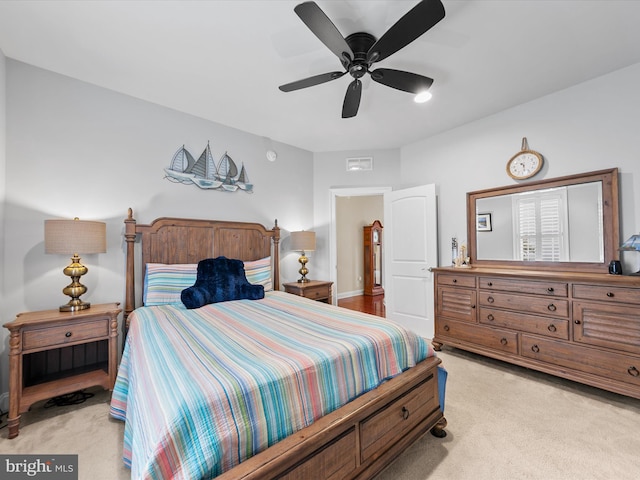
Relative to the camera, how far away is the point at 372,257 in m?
6.79

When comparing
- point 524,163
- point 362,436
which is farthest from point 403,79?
point 362,436

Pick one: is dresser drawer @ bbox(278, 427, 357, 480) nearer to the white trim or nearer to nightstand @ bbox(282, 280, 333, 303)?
nightstand @ bbox(282, 280, 333, 303)

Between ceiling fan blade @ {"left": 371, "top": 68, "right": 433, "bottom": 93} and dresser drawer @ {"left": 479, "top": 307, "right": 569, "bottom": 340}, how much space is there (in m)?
2.27

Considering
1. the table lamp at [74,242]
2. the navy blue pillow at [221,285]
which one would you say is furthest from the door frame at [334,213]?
the table lamp at [74,242]

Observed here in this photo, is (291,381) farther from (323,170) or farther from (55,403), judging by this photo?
(323,170)

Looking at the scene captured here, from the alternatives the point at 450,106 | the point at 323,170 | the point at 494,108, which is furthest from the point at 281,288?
the point at 494,108

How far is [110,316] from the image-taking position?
2.21 meters

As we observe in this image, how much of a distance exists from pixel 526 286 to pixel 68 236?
396 centimetres

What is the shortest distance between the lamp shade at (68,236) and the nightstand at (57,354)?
1.64 feet

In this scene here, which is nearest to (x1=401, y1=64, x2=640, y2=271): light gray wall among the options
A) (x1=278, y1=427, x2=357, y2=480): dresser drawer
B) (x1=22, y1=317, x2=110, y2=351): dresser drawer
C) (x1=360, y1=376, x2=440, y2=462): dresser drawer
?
(x1=360, y1=376, x2=440, y2=462): dresser drawer

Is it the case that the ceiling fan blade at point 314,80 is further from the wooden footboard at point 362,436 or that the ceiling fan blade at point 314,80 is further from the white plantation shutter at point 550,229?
the white plantation shutter at point 550,229

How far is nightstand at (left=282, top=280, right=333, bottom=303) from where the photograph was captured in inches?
142

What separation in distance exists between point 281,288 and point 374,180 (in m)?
2.19

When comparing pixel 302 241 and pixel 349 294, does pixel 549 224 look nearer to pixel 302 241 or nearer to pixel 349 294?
pixel 302 241
